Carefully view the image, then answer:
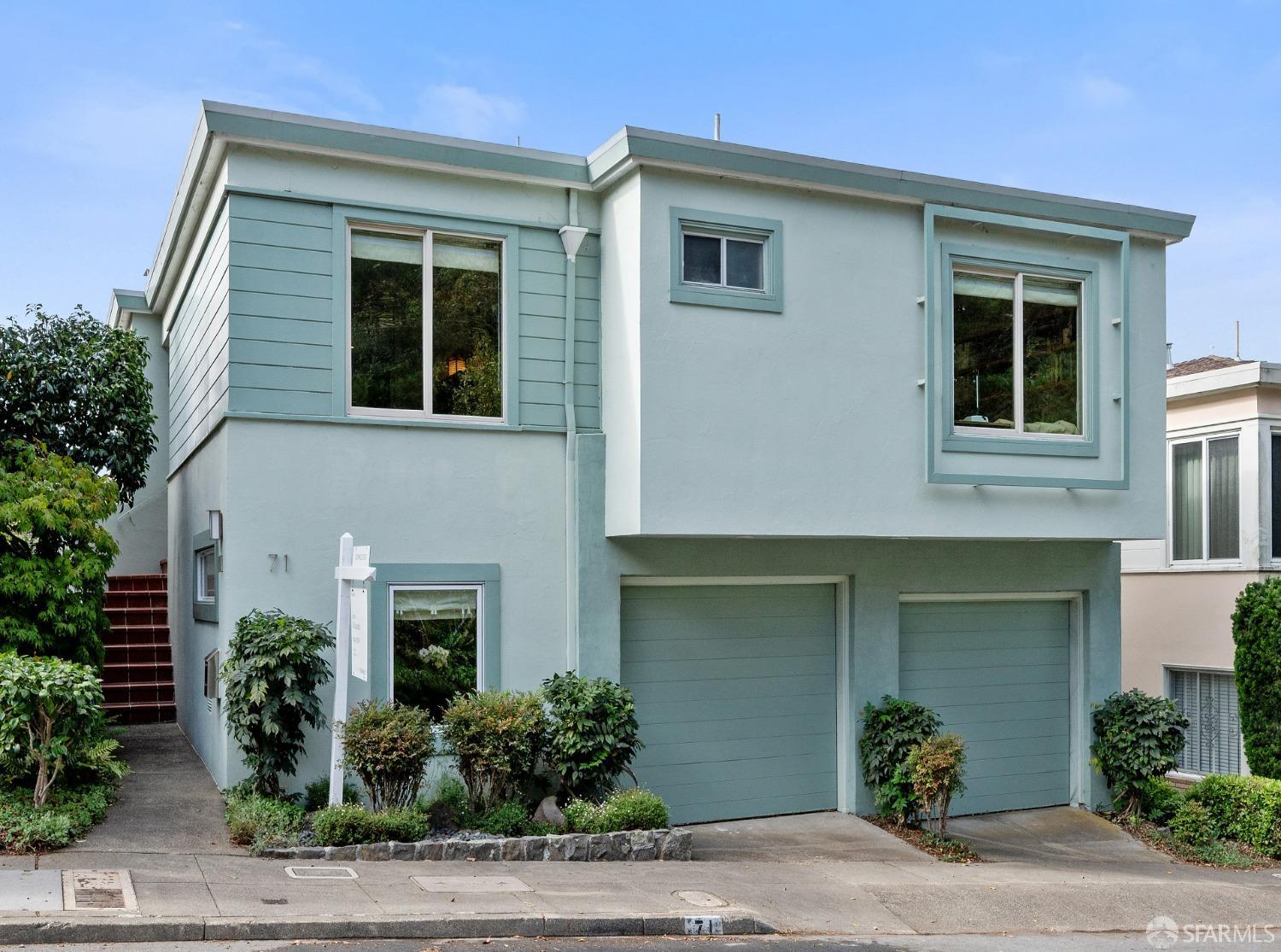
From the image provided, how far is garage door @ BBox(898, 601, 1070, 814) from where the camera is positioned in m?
13.7

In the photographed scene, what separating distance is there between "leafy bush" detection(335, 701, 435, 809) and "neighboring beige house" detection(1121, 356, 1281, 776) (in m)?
11.0

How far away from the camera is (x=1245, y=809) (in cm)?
1309

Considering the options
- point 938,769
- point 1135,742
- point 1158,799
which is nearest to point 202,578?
point 938,769

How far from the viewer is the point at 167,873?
876 centimetres

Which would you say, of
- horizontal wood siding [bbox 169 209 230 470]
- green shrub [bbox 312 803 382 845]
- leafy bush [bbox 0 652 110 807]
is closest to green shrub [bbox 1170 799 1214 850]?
green shrub [bbox 312 803 382 845]

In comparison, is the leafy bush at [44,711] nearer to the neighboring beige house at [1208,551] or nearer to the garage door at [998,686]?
the garage door at [998,686]

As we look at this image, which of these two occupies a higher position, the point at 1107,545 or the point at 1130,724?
the point at 1107,545

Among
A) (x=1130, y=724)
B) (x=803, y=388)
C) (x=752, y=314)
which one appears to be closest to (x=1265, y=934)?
(x=1130, y=724)

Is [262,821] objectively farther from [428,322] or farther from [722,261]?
[722,261]

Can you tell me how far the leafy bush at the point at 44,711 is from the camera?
9.52 meters

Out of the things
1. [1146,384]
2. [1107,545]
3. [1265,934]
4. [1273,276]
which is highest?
[1273,276]

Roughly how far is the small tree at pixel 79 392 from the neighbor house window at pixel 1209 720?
1423 centimetres

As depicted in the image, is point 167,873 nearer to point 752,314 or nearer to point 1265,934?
point 752,314

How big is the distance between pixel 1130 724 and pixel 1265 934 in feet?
13.2
